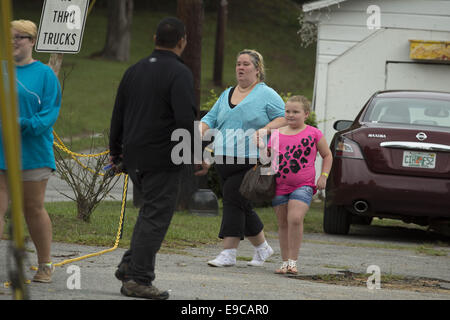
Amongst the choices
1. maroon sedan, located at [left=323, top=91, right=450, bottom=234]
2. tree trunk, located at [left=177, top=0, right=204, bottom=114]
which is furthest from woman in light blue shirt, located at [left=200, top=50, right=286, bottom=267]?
tree trunk, located at [left=177, top=0, right=204, bottom=114]

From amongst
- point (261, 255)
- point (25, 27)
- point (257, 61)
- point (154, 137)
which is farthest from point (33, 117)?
point (261, 255)

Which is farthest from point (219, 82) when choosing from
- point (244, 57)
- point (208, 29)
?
point (244, 57)

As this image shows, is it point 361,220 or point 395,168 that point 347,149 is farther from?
point 361,220

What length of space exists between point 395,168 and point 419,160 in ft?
0.89

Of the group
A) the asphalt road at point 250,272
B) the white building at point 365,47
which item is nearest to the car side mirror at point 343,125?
the asphalt road at point 250,272

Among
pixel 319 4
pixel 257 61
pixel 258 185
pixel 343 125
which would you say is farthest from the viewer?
pixel 319 4

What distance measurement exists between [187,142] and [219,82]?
113 ft

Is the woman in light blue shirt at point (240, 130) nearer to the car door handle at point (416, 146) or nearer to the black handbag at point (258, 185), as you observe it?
the black handbag at point (258, 185)

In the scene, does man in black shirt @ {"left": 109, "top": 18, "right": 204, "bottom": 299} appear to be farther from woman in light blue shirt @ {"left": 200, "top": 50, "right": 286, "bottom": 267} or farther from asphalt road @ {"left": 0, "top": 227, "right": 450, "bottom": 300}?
woman in light blue shirt @ {"left": 200, "top": 50, "right": 286, "bottom": 267}

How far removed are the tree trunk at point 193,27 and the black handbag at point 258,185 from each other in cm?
467

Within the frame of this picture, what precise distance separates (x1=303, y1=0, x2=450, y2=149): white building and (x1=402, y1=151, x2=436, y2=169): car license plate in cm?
→ 613

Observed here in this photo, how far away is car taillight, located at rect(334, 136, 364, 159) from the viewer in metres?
9.80

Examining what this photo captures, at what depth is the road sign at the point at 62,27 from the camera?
8.67 m

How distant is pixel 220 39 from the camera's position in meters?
38.0
